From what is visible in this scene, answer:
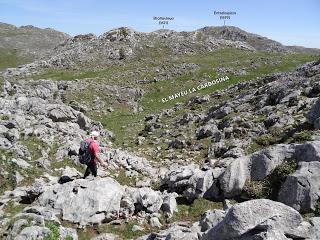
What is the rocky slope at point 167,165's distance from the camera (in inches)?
645

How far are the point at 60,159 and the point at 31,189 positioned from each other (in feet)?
19.5

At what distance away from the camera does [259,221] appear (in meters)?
12.5

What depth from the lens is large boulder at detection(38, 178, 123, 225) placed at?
18812 mm

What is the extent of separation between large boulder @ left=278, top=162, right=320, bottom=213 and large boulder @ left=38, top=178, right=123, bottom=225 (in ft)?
25.3

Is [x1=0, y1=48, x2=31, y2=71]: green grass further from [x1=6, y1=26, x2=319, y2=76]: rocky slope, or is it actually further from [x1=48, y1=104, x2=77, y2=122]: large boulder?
[x1=48, y1=104, x2=77, y2=122]: large boulder

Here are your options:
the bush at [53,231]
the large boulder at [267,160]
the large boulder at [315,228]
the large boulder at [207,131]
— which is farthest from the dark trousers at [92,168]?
the large boulder at [207,131]

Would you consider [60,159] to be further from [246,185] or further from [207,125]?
[207,125]

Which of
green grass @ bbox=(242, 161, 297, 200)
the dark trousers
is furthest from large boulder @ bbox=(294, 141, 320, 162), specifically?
the dark trousers

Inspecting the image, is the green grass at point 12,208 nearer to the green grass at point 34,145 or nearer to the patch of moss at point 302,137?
the green grass at point 34,145

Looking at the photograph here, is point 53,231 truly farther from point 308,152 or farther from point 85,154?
point 308,152

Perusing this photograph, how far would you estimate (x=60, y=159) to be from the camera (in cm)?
2642

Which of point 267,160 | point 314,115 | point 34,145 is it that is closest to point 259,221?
point 267,160

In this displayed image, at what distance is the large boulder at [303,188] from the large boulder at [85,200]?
772 cm

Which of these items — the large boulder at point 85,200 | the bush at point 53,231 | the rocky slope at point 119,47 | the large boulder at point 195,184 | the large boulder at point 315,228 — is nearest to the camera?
the large boulder at point 315,228
